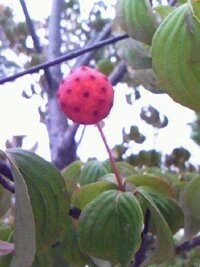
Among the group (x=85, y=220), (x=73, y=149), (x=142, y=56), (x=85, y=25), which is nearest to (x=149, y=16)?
(x=142, y=56)

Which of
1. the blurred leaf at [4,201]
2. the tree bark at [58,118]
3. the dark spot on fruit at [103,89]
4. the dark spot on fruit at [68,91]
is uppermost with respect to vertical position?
the dark spot on fruit at [68,91]

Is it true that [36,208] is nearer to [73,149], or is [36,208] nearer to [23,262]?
[23,262]

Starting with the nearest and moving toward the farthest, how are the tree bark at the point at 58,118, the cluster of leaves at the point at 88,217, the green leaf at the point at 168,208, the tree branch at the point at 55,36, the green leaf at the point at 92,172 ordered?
1. the cluster of leaves at the point at 88,217
2. the green leaf at the point at 168,208
3. the green leaf at the point at 92,172
4. the tree bark at the point at 58,118
5. the tree branch at the point at 55,36

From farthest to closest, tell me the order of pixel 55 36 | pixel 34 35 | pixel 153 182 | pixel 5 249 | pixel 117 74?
pixel 55 36 → pixel 34 35 → pixel 117 74 → pixel 153 182 → pixel 5 249

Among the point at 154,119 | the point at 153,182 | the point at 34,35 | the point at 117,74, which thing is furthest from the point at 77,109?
the point at 34,35

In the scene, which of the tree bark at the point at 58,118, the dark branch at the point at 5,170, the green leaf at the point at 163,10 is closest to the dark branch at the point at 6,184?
the dark branch at the point at 5,170

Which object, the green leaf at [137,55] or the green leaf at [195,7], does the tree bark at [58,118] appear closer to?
the green leaf at [137,55]

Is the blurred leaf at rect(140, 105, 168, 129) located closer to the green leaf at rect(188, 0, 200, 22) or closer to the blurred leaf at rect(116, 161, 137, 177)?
the blurred leaf at rect(116, 161, 137, 177)

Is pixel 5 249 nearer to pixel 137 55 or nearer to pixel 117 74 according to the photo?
pixel 137 55
